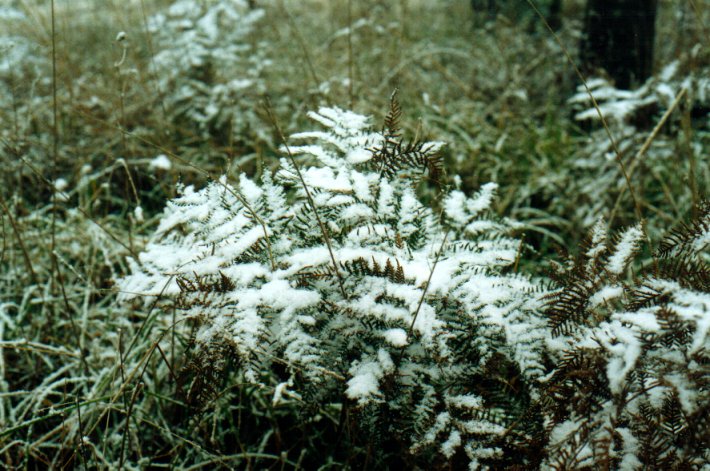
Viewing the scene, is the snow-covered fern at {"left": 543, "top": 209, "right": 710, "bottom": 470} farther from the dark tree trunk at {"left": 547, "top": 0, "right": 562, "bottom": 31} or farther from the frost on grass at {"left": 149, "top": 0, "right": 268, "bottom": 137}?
the dark tree trunk at {"left": 547, "top": 0, "right": 562, "bottom": 31}

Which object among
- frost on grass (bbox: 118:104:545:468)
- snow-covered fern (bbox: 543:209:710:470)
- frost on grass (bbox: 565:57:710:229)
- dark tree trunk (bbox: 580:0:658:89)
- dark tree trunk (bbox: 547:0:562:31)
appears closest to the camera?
snow-covered fern (bbox: 543:209:710:470)

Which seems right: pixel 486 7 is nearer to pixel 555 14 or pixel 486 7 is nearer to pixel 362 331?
pixel 555 14

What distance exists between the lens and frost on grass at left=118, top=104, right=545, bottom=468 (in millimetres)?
1109

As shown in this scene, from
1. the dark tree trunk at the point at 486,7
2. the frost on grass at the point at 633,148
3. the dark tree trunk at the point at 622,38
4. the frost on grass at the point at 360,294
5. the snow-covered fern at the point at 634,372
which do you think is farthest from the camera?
the dark tree trunk at the point at 486,7

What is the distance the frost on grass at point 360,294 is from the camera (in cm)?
111

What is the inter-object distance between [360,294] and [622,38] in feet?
9.23

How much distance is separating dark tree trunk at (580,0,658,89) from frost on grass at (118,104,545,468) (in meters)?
2.34

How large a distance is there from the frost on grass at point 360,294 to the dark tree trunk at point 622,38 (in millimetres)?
2344

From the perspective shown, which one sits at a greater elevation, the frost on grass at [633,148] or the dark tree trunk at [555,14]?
the dark tree trunk at [555,14]

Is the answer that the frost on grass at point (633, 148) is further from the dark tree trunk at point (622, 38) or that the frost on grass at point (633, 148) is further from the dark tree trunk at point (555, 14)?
the dark tree trunk at point (555, 14)

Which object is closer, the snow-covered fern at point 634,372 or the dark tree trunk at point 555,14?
the snow-covered fern at point 634,372

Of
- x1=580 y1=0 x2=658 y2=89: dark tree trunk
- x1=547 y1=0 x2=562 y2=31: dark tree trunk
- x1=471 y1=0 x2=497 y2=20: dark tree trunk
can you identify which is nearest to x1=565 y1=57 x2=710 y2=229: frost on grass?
x1=580 y1=0 x2=658 y2=89: dark tree trunk

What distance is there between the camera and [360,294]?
115 centimetres

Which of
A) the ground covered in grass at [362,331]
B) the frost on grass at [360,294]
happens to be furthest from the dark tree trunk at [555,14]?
the frost on grass at [360,294]
